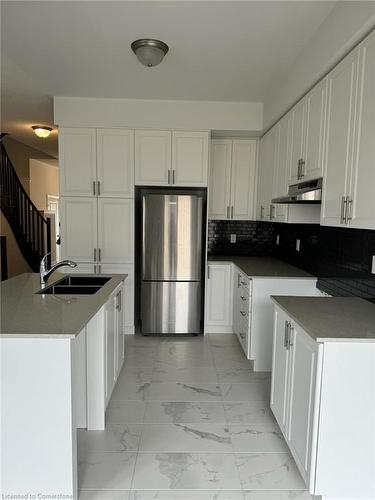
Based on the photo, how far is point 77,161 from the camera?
3.75 meters

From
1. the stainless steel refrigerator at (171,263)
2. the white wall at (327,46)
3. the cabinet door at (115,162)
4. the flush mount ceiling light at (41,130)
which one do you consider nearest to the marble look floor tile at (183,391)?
the stainless steel refrigerator at (171,263)

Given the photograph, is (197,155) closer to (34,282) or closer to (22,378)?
(34,282)

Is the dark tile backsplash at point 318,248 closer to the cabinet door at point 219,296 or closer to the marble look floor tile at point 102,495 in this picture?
the cabinet door at point 219,296

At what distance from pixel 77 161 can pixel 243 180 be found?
1.98 m

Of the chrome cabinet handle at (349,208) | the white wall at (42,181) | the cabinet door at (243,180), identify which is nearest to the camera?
the chrome cabinet handle at (349,208)

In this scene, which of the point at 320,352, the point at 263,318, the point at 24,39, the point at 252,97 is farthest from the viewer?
the point at 252,97

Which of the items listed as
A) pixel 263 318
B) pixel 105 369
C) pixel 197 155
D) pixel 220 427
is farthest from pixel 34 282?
pixel 197 155

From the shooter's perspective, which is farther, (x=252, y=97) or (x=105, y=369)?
(x=252, y=97)

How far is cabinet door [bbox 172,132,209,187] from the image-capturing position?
378cm

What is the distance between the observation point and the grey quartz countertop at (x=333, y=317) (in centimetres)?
153

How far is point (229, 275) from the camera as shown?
3949 mm

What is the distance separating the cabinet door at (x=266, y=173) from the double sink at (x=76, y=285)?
1934mm

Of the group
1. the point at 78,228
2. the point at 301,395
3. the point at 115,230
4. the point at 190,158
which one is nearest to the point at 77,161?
the point at 78,228

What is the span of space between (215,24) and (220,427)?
2.65 meters
